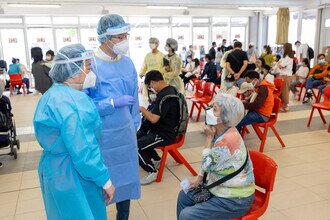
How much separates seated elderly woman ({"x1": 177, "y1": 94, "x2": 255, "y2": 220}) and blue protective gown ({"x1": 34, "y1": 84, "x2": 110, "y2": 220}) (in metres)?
0.64

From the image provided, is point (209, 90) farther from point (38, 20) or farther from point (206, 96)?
point (38, 20)

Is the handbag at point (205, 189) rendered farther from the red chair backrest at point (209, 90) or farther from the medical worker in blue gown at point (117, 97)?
the red chair backrest at point (209, 90)

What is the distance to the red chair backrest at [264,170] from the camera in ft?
6.53

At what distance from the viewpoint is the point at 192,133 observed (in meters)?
5.20

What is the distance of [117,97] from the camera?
214cm

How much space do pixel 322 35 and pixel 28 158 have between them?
11.5m

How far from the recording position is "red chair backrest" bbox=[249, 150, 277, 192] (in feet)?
6.53

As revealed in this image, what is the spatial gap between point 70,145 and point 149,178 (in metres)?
1.98

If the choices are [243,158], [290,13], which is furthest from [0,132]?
[290,13]

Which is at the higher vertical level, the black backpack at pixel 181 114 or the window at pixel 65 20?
the window at pixel 65 20

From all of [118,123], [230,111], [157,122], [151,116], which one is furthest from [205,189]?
[157,122]

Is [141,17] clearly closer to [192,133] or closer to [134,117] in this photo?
[192,133]

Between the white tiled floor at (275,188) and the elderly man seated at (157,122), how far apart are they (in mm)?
264

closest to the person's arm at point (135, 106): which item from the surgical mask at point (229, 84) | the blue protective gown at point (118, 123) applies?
the blue protective gown at point (118, 123)
